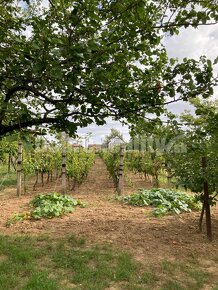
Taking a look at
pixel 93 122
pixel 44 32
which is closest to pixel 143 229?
pixel 93 122

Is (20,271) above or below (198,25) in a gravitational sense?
below

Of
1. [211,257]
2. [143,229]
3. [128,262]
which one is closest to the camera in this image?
[128,262]

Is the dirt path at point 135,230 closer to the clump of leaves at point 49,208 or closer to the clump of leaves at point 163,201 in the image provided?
the clump of leaves at point 49,208

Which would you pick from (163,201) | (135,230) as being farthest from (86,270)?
(163,201)

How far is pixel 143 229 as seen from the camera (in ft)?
18.5

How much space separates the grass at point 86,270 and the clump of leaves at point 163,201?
2525 millimetres

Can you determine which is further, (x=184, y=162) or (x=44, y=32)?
(x=184, y=162)

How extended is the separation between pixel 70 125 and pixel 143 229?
3.52 metres

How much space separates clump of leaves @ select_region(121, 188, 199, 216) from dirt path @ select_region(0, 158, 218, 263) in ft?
1.02

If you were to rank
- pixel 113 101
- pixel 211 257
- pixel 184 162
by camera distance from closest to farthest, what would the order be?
pixel 113 101 → pixel 211 257 → pixel 184 162

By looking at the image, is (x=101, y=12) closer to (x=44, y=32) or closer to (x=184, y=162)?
(x=44, y=32)

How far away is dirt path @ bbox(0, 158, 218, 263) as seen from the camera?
4.71 m

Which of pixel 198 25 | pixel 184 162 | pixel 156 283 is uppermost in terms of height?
pixel 198 25

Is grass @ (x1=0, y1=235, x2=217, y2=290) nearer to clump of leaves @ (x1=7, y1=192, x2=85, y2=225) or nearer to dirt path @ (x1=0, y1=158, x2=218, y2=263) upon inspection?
dirt path @ (x1=0, y1=158, x2=218, y2=263)
